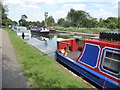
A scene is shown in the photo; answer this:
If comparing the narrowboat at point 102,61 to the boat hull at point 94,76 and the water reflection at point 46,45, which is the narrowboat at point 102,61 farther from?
the water reflection at point 46,45

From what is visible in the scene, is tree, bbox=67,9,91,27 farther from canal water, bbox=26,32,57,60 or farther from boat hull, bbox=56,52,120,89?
boat hull, bbox=56,52,120,89

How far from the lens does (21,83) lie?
15.4 feet

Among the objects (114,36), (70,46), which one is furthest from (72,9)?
(114,36)

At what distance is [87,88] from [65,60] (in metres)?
4.20

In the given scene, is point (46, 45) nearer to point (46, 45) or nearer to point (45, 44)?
point (46, 45)

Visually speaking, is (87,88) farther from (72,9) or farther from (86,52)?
(72,9)

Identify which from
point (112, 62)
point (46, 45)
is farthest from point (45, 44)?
point (112, 62)

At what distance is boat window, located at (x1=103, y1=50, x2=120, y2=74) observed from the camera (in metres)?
5.07

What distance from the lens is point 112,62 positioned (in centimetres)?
525

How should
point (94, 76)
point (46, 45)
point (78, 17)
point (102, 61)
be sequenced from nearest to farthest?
1. point (102, 61)
2. point (94, 76)
3. point (46, 45)
4. point (78, 17)

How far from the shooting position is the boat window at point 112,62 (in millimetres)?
5070

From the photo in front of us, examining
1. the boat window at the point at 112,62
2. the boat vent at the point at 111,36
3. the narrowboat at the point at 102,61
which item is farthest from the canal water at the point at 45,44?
the boat window at the point at 112,62

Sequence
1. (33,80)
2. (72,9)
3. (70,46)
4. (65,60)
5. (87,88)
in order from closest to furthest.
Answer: (87,88) → (33,80) → (65,60) → (70,46) → (72,9)

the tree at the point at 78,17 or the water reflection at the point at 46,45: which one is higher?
the tree at the point at 78,17
